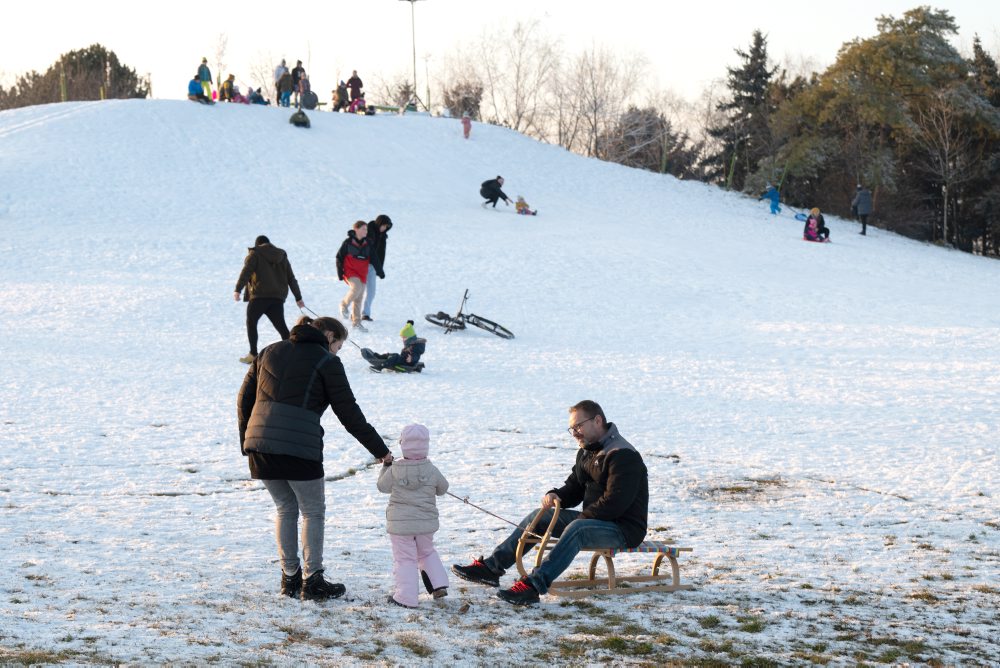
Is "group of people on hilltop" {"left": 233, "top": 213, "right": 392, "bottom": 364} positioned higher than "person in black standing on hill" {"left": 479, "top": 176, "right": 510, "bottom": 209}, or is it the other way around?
"person in black standing on hill" {"left": 479, "top": 176, "right": 510, "bottom": 209}

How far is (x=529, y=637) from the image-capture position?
5.08 metres

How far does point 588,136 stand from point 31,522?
68.7 meters

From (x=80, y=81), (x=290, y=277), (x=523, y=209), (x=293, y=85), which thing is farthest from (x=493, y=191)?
(x=80, y=81)

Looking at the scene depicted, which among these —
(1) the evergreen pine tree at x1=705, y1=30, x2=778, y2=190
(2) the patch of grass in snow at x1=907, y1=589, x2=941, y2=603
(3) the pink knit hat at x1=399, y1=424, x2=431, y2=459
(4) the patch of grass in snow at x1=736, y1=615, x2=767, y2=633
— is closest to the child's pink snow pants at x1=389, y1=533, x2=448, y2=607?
(3) the pink knit hat at x1=399, y1=424, x2=431, y2=459

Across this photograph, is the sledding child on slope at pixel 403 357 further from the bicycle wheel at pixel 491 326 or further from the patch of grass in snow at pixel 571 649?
the patch of grass in snow at pixel 571 649

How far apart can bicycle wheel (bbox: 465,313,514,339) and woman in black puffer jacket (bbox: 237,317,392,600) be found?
10660mm

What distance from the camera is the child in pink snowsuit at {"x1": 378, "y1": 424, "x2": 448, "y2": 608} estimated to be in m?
5.68

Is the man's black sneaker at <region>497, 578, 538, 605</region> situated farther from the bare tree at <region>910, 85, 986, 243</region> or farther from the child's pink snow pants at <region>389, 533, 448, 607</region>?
the bare tree at <region>910, 85, 986, 243</region>

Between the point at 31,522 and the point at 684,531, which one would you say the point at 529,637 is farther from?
the point at 31,522

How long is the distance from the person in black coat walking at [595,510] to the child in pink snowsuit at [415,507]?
1.15 feet

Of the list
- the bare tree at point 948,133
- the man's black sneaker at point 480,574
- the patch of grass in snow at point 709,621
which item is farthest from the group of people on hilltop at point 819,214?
the patch of grass in snow at point 709,621

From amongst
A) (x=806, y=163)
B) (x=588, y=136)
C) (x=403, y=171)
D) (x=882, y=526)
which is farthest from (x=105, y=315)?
(x=588, y=136)

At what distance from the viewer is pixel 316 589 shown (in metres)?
5.51

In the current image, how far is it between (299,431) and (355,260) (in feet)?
34.5
